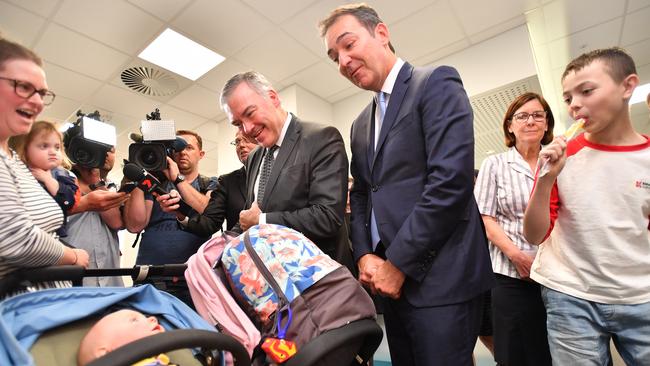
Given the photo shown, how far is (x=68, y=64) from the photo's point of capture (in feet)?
11.0

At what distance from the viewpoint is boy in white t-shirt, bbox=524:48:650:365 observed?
0.99 m

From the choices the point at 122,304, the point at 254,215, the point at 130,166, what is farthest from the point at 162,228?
the point at 122,304

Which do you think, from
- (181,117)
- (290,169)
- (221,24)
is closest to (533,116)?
(290,169)

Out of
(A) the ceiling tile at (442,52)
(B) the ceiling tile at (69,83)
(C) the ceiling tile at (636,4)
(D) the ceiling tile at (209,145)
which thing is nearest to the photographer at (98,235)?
(B) the ceiling tile at (69,83)

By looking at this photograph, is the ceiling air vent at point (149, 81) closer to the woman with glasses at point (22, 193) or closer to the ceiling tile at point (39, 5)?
the ceiling tile at point (39, 5)

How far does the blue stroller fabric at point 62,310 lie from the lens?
64 centimetres

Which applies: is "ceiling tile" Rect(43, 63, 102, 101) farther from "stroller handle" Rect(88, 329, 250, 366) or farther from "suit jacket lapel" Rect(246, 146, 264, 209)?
"stroller handle" Rect(88, 329, 250, 366)

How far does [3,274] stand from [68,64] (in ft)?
10.8

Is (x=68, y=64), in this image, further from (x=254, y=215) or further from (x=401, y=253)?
(x=401, y=253)

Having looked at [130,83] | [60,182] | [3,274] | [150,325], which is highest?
[130,83]

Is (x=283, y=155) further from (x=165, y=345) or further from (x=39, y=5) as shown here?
(x=39, y=5)

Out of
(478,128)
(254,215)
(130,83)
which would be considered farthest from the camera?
(478,128)

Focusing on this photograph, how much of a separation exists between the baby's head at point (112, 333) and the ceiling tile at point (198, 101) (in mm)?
3536

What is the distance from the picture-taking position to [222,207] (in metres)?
1.80
